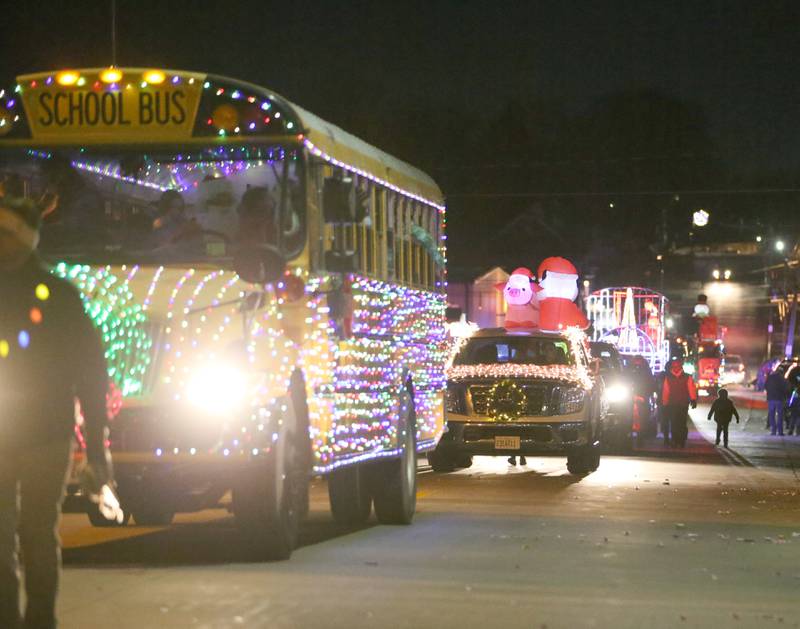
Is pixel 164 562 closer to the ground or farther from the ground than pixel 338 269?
closer to the ground

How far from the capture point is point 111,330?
12289mm

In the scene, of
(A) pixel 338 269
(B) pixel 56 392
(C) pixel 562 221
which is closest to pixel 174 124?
(A) pixel 338 269

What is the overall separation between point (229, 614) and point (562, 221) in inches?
3809

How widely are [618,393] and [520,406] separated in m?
8.44

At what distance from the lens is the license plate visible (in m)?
23.4

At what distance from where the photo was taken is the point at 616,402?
102 feet

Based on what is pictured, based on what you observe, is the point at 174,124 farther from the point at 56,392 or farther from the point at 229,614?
the point at 56,392

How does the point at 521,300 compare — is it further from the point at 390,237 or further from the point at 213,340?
the point at 213,340

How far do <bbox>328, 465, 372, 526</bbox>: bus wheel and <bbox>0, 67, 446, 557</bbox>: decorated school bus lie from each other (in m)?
1.59

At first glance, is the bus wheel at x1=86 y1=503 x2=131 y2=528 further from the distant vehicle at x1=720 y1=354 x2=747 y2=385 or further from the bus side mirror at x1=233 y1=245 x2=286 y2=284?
→ the distant vehicle at x1=720 y1=354 x2=747 y2=385

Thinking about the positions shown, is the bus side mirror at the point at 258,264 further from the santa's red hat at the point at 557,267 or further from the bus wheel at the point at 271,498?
the santa's red hat at the point at 557,267

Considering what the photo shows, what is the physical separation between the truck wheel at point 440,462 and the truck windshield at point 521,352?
1.27 m

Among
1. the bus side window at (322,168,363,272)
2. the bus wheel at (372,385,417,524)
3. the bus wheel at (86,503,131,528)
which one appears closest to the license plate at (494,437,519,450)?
the bus wheel at (372,385,417,524)

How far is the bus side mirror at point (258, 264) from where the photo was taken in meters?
12.3
